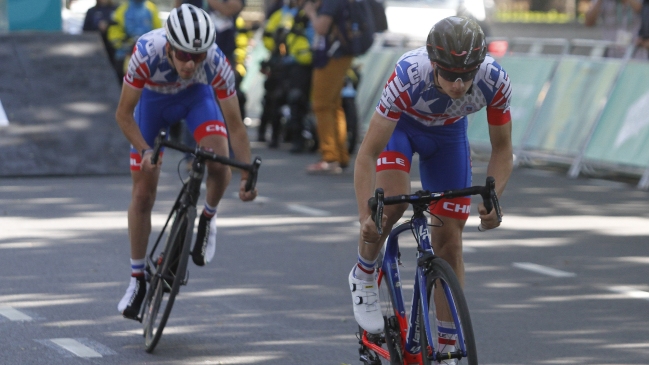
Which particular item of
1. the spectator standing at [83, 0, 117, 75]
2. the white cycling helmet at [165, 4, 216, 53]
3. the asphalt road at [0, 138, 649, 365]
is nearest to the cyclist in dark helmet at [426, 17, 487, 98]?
the white cycling helmet at [165, 4, 216, 53]

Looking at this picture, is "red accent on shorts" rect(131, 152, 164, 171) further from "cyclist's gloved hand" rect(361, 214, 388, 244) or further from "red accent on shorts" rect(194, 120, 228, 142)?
"cyclist's gloved hand" rect(361, 214, 388, 244)

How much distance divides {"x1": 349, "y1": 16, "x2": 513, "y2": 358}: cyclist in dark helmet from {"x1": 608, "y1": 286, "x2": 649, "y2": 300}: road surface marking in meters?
2.71

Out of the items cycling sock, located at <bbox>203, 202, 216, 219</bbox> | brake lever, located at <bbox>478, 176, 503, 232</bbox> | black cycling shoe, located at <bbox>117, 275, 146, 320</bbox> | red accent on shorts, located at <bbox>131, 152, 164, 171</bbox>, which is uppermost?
brake lever, located at <bbox>478, 176, 503, 232</bbox>

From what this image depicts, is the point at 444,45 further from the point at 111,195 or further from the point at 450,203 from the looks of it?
the point at 111,195

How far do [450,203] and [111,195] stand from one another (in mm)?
6850

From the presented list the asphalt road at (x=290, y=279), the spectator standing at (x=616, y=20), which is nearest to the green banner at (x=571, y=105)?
the spectator standing at (x=616, y=20)

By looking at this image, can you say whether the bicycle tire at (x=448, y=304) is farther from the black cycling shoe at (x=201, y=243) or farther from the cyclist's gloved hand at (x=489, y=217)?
the black cycling shoe at (x=201, y=243)

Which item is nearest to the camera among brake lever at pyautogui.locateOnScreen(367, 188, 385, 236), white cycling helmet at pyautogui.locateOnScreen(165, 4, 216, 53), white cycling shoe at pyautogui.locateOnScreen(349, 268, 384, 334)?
brake lever at pyautogui.locateOnScreen(367, 188, 385, 236)

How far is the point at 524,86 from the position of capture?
49.1ft

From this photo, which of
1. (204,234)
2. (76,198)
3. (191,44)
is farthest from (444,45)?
(76,198)

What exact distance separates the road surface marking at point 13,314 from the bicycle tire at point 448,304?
9.66ft

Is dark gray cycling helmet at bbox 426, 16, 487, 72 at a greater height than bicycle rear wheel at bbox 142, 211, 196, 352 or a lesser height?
greater

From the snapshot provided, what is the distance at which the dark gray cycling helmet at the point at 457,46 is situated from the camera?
4.62m

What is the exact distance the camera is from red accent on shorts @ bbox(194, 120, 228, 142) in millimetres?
6785
